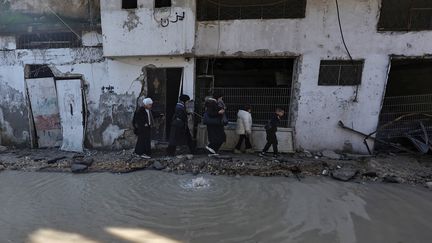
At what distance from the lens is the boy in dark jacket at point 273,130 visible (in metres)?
7.70

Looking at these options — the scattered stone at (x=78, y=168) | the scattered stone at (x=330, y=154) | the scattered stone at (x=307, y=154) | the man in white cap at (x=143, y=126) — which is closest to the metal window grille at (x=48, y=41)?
the man in white cap at (x=143, y=126)

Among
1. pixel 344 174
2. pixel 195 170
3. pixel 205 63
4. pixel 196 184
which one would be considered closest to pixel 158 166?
pixel 195 170

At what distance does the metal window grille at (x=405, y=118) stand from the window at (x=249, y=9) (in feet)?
10.8

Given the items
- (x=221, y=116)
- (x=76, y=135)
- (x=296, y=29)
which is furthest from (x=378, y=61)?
(x=76, y=135)

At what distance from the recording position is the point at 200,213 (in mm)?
5180

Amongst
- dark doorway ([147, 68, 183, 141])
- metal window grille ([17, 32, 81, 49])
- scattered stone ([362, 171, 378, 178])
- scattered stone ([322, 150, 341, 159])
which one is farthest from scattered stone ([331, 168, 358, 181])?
metal window grille ([17, 32, 81, 49])

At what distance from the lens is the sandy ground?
267 inches

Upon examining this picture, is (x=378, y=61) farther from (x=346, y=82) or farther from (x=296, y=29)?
(x=296, y=29)

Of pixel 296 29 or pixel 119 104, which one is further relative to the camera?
pixel 119 104

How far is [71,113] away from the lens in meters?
8.84

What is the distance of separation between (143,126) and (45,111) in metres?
3.39

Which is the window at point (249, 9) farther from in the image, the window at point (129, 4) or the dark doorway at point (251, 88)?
the window at point (129, 4)

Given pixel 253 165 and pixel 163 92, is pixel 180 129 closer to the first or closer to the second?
pixel 163 92

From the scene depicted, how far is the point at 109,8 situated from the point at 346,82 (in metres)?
5.93
